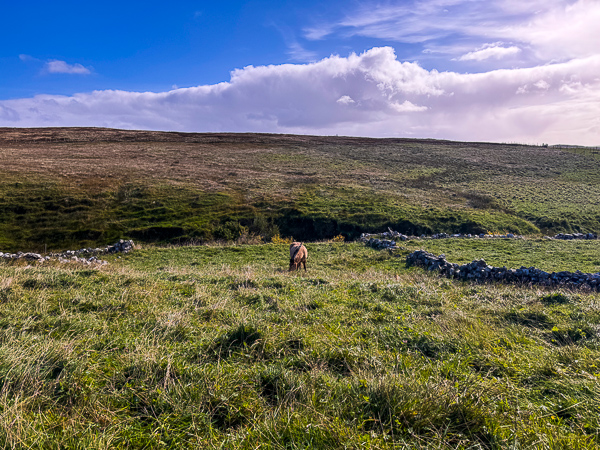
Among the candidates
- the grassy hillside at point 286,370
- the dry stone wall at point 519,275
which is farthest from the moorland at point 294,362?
the dry stone wall at point 519,275

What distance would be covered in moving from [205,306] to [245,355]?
2.60 meters

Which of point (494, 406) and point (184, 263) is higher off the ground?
point (494, 406)

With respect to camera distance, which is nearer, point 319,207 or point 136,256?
point 136,256

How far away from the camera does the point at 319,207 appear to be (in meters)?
33.9

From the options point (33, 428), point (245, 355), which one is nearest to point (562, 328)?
point (245, 355)

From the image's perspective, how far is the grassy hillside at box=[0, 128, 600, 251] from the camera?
97.7 ft

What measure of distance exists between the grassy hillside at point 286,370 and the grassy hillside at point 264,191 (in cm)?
2183

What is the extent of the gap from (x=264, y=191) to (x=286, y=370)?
3646cm

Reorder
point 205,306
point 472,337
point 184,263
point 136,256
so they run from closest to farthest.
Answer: point 472,337
point 205,306
point 184,263
point 136,256

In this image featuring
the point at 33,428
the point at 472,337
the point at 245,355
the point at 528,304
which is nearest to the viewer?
the point at 33,428

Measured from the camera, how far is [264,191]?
3978 cm

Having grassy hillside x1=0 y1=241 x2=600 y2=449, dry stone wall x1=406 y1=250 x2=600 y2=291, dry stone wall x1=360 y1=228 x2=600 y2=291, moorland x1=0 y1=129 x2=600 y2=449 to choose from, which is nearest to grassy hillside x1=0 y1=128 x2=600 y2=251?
moorland x1=0 y1=129 x2=600 y2=449

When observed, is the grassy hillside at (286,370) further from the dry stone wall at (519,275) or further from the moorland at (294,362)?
the dry stone wall at (519,275)

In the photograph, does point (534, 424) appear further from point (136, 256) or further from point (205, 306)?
point (136, 256)
